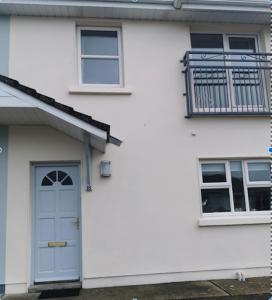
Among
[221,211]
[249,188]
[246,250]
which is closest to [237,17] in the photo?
[249,188]

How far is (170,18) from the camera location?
6.84 meters

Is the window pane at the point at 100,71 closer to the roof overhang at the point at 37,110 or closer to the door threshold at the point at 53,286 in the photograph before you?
the roof overhang at the point at 37,110

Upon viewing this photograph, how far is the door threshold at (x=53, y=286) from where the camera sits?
5758 millimetres

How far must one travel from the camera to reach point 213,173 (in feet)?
21.7

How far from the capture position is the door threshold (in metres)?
5.76

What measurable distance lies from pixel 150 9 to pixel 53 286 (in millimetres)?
5906

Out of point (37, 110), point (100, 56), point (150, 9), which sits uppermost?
point (150, 9)

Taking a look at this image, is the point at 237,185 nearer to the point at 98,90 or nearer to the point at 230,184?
the point at 230,184

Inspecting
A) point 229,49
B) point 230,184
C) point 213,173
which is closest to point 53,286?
point 213,173

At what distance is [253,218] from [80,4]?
567 centimetres

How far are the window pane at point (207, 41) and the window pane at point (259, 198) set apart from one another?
3.36m

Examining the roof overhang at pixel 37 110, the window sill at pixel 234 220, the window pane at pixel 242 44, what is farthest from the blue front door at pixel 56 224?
the window pane at pixel 242 44

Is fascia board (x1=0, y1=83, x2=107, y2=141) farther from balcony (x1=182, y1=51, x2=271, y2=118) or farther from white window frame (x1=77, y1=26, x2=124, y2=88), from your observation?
balcony (x1=182, y1=51, x2=271, y2=118)

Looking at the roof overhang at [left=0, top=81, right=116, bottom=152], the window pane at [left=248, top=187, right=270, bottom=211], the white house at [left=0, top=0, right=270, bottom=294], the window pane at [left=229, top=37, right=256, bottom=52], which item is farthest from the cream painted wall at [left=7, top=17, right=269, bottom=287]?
the window pane at [left=229, top=37, right=256, bottom=52]
